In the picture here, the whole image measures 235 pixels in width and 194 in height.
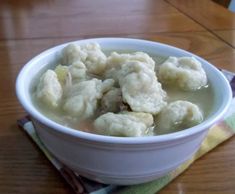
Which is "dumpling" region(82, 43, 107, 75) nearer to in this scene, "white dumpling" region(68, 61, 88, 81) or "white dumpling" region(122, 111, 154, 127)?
"white dumpling" region(68, 61, 88, 81)

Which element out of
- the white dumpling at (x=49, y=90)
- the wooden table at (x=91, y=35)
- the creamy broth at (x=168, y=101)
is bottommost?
the wooden table at (x=91, y=35)

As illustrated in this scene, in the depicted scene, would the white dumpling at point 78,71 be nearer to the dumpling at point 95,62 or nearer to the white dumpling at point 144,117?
the dumpling at point 95,62

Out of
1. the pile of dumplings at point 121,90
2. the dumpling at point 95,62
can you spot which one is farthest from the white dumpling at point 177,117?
the dumpling at point 95,62

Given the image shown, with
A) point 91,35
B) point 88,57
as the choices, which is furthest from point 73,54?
point 91,35

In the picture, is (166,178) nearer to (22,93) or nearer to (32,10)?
(22,93)

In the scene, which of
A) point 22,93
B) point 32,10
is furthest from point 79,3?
A: point 22,93

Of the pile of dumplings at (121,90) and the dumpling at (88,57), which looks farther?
the dumpling at (88,57)
